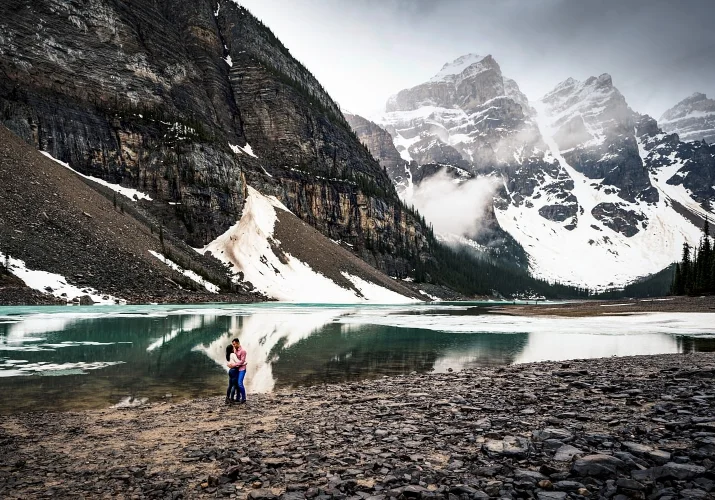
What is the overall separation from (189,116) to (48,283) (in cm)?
8511

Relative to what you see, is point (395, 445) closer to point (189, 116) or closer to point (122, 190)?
point (122, 190)

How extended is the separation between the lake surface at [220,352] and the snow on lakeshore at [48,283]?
15.8 meters

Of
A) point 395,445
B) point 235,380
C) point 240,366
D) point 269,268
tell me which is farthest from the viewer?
point 269,268

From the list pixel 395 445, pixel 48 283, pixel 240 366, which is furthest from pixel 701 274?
pixel 48 283

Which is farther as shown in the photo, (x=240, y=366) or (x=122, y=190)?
(x=122, y=190)

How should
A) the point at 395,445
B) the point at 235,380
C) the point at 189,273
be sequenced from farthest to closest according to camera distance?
1. the point at 189,273
2. the point at 235,380
3. the point at 395,445

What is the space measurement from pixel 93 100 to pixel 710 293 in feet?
485

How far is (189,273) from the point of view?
81188 millimetres

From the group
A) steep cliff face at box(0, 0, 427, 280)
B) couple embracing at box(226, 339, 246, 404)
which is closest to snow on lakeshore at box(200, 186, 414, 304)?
steep cliff face at box(0, 0, 427, 280)

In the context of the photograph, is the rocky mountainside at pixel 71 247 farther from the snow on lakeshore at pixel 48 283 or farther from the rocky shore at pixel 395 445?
the rocky shore at pixel 395 445

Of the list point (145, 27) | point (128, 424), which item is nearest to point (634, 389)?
point (128, 424)

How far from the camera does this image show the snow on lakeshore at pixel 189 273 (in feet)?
252

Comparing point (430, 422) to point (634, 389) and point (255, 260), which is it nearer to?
point (634, 389)

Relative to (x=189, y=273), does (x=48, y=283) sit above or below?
below
